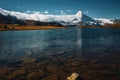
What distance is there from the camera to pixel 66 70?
21875mm

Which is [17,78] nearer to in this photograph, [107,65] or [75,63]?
[75,63]

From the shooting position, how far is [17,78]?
19.1 meters

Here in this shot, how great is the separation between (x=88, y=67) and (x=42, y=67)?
5.69 metres

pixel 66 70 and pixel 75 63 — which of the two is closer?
pixel 66 70

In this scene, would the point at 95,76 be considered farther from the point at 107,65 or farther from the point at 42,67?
the point at 42,67

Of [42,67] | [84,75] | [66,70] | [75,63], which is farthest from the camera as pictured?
[75,63]

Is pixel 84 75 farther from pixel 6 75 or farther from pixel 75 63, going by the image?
pixel 6 75

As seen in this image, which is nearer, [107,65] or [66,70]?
[66,70]

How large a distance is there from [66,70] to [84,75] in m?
2.79

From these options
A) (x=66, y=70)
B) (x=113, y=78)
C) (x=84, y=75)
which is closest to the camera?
(x=113, y=78)

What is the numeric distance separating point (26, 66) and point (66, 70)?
5.53m

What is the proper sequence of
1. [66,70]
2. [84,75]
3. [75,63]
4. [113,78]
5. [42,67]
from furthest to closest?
[75,63], [42,67], [66,70], [84,75], [113,78]

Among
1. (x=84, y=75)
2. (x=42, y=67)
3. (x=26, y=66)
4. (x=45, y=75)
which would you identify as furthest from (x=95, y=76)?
(x=26, y=66)

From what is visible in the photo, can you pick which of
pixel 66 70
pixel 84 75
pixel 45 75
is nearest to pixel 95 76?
pixel 84 75
